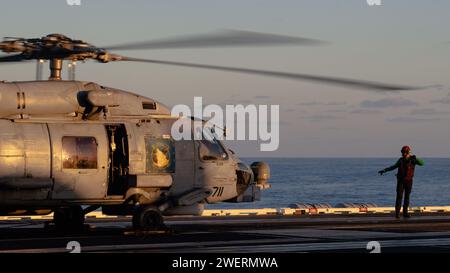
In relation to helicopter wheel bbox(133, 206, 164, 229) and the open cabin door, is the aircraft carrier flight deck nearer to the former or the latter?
helicopter wheel bbox(133, 206, 164, 229)

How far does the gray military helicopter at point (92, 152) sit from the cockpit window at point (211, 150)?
0.09 ft

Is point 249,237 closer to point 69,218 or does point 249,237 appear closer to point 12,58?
point 69,218

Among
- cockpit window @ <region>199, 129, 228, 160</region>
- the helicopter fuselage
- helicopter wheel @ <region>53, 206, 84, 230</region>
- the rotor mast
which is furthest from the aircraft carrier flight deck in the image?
the rotor mast

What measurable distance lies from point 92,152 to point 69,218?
2.44m

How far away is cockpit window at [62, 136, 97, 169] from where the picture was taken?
72.6 ft

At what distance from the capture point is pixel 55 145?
866 inches

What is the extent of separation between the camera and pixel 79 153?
2225cm

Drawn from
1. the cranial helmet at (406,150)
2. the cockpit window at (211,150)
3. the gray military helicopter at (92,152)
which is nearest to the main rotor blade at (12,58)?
the gray military helicopter at (92,152)

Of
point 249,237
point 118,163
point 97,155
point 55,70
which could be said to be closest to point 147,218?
point 118,163

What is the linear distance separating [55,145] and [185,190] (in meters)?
3.41
